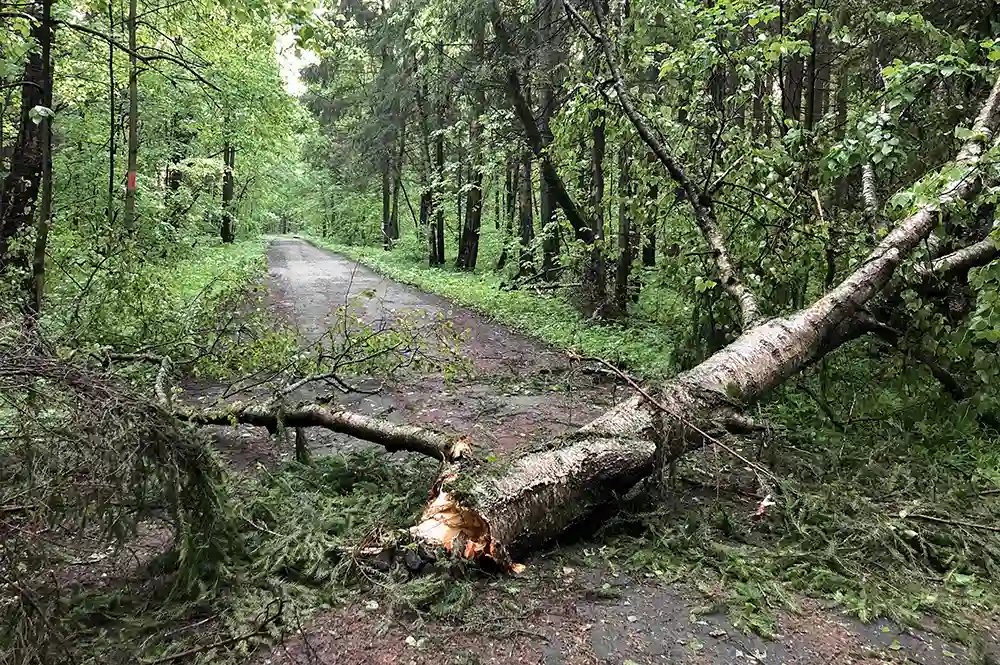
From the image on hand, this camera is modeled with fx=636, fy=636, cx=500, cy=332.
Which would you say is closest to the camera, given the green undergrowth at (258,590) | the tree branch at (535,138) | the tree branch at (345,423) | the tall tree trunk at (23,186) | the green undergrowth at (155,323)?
the green undergrowth at (258,590)

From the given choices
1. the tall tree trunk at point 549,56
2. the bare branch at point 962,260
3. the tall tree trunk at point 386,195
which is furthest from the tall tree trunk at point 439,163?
the bare branch at point 962,260

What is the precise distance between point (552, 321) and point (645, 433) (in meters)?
7.53

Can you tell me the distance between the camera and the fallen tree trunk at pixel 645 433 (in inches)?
135

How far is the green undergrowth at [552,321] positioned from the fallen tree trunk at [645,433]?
7.52 ft

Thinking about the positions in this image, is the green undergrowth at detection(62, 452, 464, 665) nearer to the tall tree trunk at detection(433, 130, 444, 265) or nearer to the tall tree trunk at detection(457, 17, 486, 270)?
the tall tree trunk at detection(457, 17, 486, 270)

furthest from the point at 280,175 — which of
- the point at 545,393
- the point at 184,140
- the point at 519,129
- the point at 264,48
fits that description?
the point at 545,393

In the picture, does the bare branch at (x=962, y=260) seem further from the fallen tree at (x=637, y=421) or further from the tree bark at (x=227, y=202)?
the tree bark at (x=227, y=202)

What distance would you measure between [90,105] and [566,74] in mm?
10810

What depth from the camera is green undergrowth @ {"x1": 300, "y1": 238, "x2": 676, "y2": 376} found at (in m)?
8.76

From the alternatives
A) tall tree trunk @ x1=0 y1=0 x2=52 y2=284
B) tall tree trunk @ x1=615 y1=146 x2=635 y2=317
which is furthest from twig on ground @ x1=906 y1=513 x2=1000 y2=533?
tall tree trunk @ x1=0 y1=0 x2=52 y2=284

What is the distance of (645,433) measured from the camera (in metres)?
4.12

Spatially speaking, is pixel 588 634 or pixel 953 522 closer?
pixel 588 634

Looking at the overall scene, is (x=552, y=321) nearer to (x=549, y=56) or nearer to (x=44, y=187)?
(x=549, y=56)

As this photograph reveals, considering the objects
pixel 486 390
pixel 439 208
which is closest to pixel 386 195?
pixel 439 208
